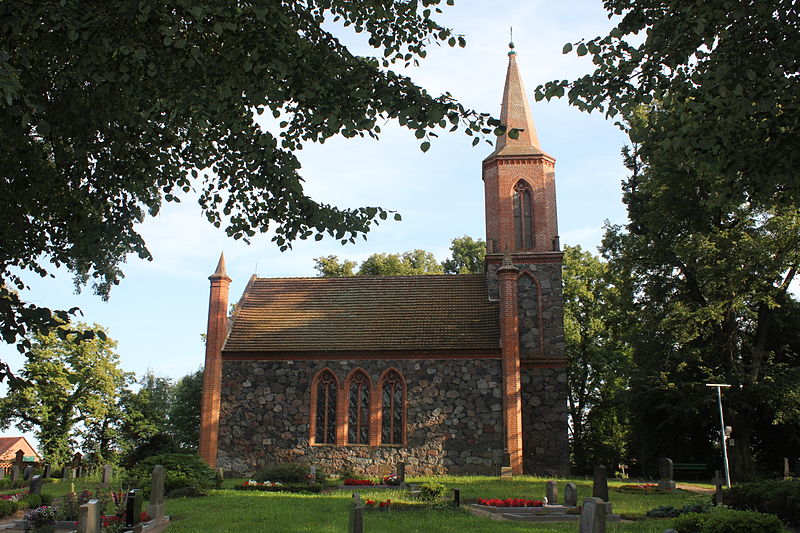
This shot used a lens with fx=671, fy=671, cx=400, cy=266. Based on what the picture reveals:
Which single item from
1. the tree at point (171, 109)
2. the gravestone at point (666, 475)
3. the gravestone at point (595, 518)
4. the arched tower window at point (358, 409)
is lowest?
the gravestone at point (666, 475)

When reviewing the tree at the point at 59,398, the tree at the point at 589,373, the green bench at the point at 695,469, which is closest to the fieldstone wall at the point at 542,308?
the green bench at the point at 695,469

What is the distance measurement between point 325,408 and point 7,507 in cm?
1097

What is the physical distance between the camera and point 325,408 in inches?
966

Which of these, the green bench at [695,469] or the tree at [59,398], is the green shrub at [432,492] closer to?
the green bench at [695,469]

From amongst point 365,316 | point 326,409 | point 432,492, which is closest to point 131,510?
point 432,492

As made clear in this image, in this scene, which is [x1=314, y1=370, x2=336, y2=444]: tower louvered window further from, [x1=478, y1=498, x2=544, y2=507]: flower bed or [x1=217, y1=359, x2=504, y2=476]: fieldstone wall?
[x1=478, y1=498, x2=544, y2=507]: flower bed

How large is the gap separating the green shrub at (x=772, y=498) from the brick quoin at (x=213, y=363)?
17016 millimetres

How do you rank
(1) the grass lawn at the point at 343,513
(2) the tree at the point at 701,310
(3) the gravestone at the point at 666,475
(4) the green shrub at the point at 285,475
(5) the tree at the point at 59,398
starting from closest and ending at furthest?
1. (1) the grass lawn at the point at 343,513
2. (4) the green shrub at the point at 285,475
3. (3) the gravestone at the point at 666,475
4. (2) the tree at the point at 701,310
5. (5) the tree at the point at 59,398

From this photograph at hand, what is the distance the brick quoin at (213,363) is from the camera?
79.1 ft

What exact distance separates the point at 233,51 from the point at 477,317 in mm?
19636

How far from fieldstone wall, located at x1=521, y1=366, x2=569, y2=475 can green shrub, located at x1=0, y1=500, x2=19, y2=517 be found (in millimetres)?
15662

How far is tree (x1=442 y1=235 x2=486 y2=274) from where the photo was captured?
43.5 m

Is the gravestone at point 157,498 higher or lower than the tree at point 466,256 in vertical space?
lower

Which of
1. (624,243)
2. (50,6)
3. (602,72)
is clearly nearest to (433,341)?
(624,243)
